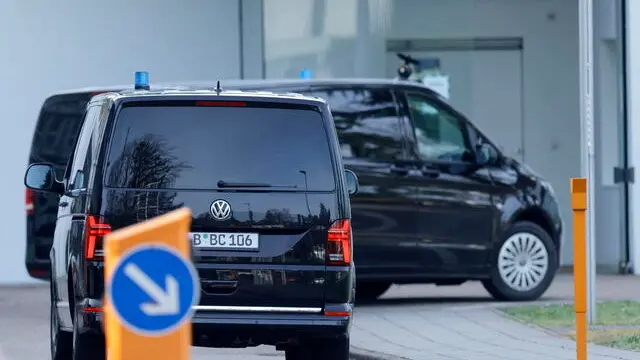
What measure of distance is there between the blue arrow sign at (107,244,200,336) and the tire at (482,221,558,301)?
35.0 feet

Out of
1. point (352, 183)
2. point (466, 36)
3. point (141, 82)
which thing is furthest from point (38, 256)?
point (466, 36)

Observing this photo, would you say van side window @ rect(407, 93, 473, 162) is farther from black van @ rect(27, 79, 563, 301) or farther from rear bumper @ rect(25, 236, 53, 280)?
rear bumper @ rect(25, 236, 53, 280)

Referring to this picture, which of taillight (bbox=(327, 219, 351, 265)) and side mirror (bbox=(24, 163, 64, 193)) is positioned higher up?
side mirror (bbox=(24, 163, 64, 193))

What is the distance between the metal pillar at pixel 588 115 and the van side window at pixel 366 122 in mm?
2548

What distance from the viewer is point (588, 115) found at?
12438 mm

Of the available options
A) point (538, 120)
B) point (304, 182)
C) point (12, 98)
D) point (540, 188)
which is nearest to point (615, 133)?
point (538, 120)

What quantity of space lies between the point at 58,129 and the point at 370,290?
357cm

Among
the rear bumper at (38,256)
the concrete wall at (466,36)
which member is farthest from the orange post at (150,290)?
the concrete wall at (466,36)

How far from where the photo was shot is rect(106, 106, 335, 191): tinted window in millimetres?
8836

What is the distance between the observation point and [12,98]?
19141 millimetres

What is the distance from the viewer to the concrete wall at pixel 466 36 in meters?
19.4

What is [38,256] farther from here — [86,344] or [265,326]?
[265,326]

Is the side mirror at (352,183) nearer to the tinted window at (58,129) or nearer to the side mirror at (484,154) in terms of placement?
the side mirror at (484,154)

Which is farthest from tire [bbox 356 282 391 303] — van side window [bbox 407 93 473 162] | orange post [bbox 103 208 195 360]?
orange post [bbox 103 208 195 360]
